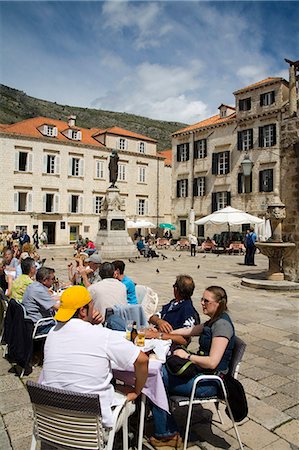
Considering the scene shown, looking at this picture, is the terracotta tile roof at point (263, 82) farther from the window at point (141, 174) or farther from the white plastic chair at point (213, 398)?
the white plastic chair at point (213, 398)

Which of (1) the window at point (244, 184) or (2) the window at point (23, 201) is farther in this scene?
(2) the window at point (23, 201)

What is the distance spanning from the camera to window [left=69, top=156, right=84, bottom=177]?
3577 cm

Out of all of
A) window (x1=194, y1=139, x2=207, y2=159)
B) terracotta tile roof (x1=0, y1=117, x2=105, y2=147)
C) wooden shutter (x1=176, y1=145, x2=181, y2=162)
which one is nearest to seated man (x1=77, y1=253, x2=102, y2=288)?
window (x1=194, y1=139, x2=207, y2=159)

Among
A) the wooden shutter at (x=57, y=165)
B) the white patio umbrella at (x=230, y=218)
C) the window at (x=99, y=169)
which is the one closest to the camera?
the white patio umbrella at (x=230, y=218)

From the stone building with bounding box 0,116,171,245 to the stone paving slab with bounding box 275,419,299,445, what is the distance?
31426 mm

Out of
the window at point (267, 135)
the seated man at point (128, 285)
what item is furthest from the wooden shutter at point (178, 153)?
the seated man at point (128, 285)

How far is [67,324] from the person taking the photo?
2562 millimetres

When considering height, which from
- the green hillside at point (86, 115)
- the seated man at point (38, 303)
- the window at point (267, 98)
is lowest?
the seated man at point (38, 303)

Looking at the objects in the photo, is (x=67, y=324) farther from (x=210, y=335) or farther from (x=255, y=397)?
(x=255, y=397)

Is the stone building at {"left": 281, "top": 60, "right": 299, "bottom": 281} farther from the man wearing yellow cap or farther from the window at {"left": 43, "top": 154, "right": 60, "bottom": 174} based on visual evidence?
the window at {"left": 43, "top": 154, "right": 60, "bottom": 174}

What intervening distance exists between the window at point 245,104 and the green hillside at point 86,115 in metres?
61.4

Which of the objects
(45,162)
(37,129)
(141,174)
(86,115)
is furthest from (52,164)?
(86,115)

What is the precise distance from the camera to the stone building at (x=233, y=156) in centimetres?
2886

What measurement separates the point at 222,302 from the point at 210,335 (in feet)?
1.03
